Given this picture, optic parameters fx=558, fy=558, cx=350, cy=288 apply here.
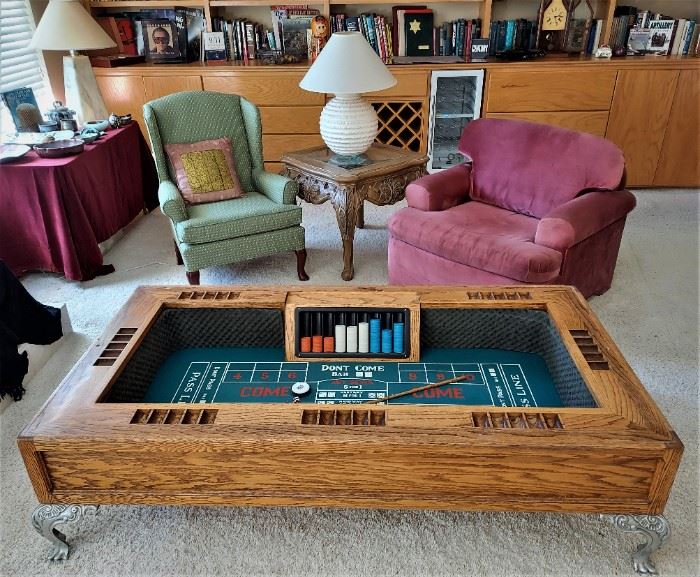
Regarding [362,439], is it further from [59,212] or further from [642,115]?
[642,115]

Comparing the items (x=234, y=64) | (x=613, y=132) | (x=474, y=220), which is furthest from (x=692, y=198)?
(x=234, y=64)

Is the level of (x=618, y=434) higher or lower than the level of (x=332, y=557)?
higher

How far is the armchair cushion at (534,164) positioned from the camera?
241 cm

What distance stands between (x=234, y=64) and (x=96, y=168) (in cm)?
139

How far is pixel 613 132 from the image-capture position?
3.82m

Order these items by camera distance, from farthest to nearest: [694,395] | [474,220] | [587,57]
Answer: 1. [587,57]
2. [474,220]
3. [694,395]

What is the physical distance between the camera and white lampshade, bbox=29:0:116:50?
124 inches

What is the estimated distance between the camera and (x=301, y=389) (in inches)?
60.0

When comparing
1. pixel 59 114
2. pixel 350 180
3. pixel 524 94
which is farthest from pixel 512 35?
pixel 59 114

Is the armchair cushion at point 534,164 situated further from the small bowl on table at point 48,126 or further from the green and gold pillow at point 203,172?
the small bowl on table at point 48,126

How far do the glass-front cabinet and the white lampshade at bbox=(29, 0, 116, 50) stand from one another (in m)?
2.19

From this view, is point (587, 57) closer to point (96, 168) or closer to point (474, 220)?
point (474, 220)

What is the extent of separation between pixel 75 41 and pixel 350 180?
73.9 inches

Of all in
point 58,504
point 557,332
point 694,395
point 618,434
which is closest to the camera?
point 618,434
